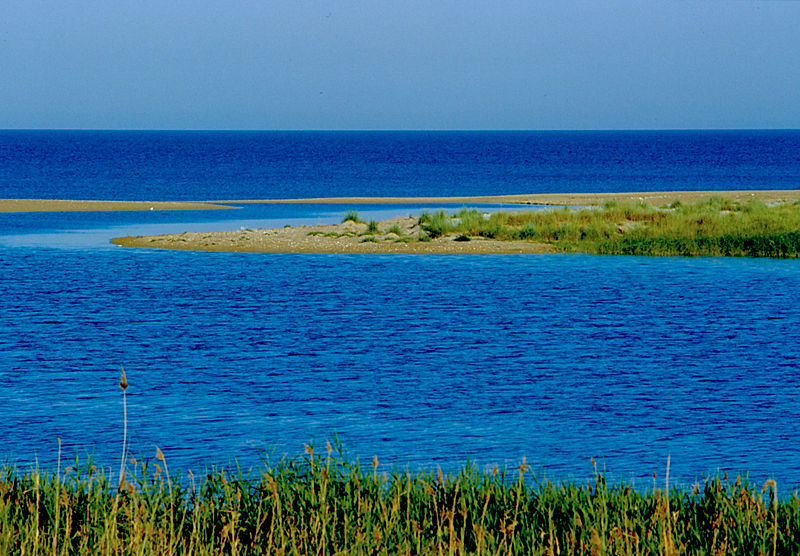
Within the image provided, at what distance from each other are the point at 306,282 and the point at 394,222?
64.4 ft

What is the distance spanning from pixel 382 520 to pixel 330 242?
136ft

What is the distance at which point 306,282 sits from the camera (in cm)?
3859

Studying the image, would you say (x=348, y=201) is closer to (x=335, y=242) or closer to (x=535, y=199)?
(x=535, y=199)

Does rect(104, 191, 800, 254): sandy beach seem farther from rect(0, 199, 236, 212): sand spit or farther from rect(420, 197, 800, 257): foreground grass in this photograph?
rect(0, 199, 236, 212): sand spit

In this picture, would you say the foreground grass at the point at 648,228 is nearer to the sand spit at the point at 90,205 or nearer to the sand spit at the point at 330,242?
the sand spit at the point at 330,242

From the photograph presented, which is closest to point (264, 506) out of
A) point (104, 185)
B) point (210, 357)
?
point (210, 357)

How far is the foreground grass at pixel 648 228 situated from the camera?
46.2 metres

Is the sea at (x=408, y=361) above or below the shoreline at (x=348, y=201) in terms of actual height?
below

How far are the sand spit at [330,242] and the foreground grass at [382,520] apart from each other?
37.9 meters

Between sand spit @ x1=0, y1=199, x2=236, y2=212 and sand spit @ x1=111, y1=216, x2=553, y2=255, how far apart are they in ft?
82.0

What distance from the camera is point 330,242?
5147cm

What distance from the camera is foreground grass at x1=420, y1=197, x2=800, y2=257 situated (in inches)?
1817

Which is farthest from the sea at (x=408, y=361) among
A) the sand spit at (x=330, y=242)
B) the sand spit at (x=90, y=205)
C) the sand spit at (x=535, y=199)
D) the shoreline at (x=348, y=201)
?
A: the sand spit at (x=535, y=199)

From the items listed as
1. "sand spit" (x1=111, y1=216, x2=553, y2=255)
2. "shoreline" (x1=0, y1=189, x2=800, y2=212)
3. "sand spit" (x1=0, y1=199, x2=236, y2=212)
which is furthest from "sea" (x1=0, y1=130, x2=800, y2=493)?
"shoreline" (x1=0, y1=189, x2=800, y2=212)
